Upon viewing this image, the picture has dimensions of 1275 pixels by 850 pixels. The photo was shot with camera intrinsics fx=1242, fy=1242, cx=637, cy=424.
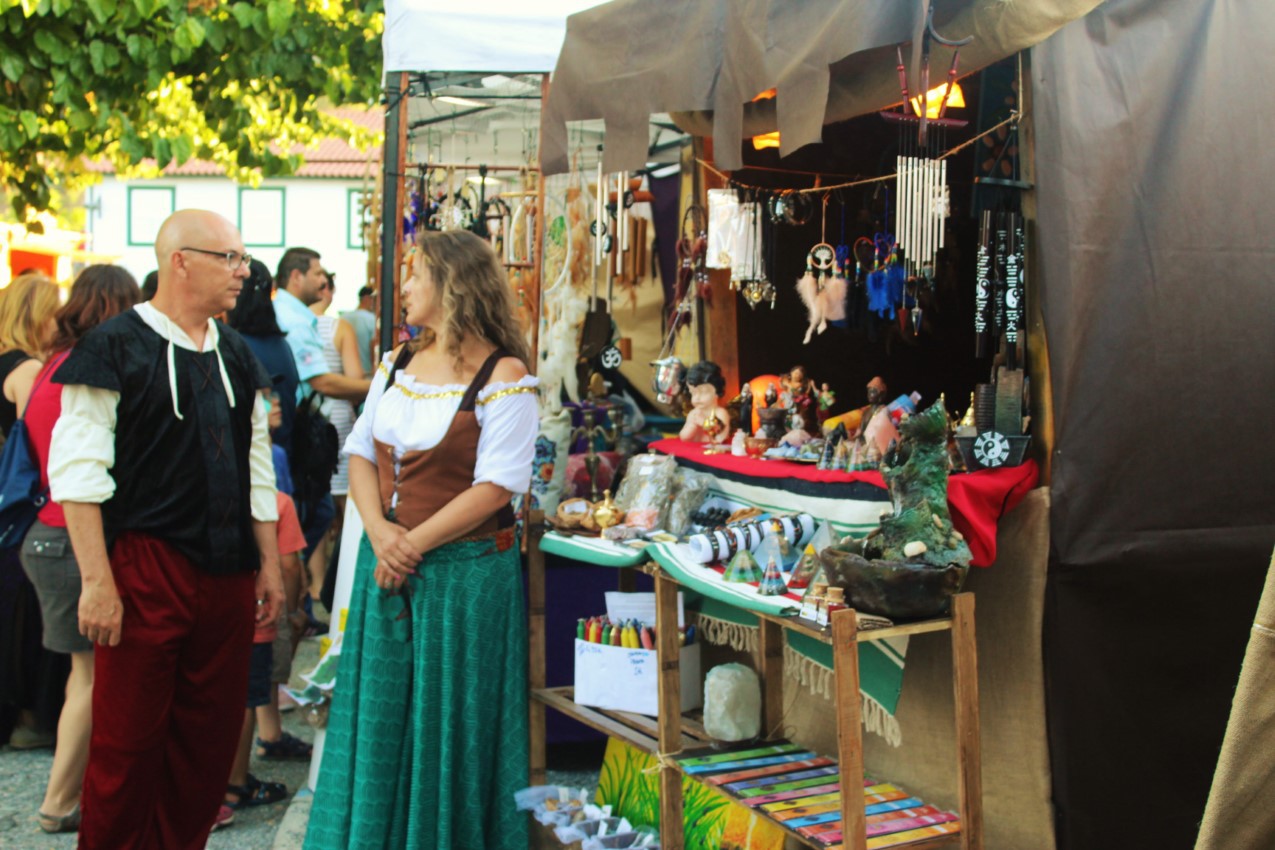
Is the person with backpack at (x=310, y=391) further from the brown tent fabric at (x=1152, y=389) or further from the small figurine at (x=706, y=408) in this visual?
the brown tent fabric at (x=1152, y=389)

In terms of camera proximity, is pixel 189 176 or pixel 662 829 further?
pixel 189 176

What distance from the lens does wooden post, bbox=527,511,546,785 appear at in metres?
3.76

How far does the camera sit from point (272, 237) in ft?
86.7

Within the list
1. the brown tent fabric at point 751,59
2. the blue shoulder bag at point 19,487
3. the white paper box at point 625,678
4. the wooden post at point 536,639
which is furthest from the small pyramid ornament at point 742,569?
the blue shoulder bag at point 19,487

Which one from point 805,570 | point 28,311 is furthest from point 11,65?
point 805,570

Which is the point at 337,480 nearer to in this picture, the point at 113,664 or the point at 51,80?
the point at 51,80

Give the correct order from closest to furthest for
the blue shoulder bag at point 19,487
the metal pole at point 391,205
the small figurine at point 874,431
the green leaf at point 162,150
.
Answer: the small figurine at point 874,431 < the blue shoulder bag at point 19,487 < the metal pole at point 391,205 < the green leaf at point 162,150

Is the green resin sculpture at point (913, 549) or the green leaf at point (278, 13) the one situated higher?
the green leaf at point (278, 13)

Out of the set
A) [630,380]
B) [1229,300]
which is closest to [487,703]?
[1229,300]

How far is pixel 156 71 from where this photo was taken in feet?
21.1

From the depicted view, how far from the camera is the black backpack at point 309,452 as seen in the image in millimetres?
5051

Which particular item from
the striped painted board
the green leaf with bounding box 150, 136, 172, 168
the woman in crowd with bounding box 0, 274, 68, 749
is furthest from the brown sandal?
the green leaf with bounding box 150, 136, 172, 168

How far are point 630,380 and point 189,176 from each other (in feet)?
70.9

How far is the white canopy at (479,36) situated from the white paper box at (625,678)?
2367 millimetres
